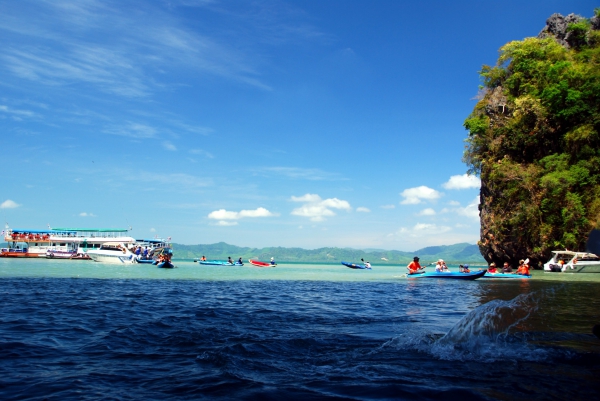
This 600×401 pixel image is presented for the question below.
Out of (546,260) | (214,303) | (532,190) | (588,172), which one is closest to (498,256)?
(546,260)

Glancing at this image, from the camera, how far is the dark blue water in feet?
15.5

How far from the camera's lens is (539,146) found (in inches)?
1565

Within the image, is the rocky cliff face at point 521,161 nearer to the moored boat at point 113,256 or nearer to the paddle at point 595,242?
the paddle at point 595,242

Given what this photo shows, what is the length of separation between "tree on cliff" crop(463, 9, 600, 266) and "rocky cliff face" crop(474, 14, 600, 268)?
81 mm

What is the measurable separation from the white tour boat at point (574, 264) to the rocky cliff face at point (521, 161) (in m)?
1.33

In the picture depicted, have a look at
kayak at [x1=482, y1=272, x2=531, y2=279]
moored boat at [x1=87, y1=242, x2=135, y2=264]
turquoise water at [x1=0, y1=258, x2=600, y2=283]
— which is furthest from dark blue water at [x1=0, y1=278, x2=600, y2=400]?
moored boat at [x1=87, y1=242, x2=135, y2=264]

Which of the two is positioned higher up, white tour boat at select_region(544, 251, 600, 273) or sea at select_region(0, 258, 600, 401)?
white tour boat at select_region(544, 251, 600, 273)

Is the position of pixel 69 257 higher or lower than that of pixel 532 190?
lower

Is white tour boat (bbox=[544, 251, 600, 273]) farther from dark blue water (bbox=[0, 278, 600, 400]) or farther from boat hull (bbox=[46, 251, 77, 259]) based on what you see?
boat hull (bbox=[46, 251, 77, 259])

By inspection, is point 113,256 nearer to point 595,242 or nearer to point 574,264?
point 574,264

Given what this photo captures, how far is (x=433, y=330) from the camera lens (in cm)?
859

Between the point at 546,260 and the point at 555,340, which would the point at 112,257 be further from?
the point at 555,340

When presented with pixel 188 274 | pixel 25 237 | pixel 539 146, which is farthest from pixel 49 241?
pixel 539 146

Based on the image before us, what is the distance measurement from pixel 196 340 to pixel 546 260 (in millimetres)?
39368
